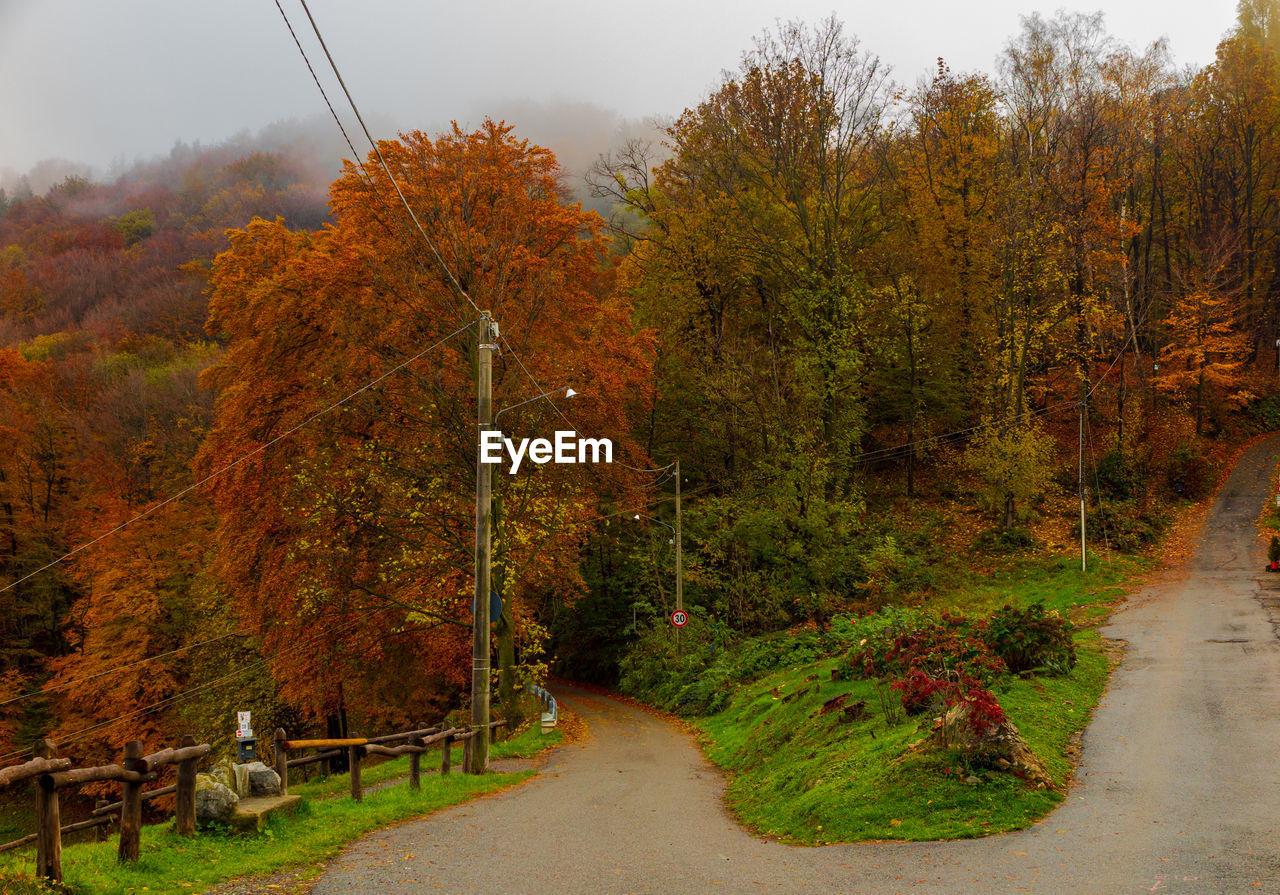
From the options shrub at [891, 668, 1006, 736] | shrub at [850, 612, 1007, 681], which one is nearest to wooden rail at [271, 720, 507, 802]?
shrub at [891, 668, 1006, 736]

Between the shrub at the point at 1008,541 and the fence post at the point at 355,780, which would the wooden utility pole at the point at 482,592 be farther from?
the shrub at the point at 1008,541

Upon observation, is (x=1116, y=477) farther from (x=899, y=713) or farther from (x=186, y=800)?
(x=186, y=800)

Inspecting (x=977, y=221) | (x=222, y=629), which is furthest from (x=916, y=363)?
(x=222, y=629)

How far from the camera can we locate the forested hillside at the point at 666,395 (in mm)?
21969

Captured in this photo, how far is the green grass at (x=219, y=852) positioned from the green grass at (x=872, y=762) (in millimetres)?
4724

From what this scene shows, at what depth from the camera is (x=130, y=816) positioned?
7.43 metres

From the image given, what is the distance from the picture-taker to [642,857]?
9078mm

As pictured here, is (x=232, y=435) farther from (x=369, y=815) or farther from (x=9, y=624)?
(x=9, y=624)

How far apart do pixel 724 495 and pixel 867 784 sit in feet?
82.7

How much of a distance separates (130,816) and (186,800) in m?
1.00

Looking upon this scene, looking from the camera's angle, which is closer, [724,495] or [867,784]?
[867,784]

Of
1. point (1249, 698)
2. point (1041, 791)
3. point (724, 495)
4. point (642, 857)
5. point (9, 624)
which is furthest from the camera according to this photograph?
point (9, 624)

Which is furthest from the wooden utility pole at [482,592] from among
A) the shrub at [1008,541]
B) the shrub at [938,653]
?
the shrub at [1008,541]

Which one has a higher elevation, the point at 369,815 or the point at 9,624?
the point at 369,815
